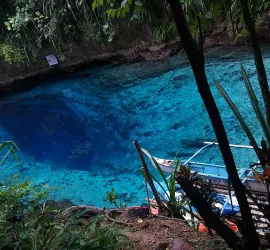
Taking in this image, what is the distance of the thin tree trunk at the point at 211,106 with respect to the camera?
103 cm

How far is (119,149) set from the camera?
638 cm

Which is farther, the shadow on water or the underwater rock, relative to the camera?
the shadow on water

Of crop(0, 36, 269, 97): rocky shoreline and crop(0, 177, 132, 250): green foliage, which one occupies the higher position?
crop(0, 36, 269, 97): rocky shoreline

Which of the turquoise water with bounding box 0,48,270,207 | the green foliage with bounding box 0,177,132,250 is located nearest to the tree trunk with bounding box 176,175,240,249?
the green foliage with bounding box 0,177,132,250

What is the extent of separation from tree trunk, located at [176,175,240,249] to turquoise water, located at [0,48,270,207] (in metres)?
3.62

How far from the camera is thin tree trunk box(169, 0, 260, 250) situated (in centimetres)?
103

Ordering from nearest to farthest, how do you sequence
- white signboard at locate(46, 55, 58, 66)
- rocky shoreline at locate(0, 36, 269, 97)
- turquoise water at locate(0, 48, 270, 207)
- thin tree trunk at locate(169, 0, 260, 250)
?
1. thin tree trunk at locate(169, 0, 260, 250)
2. turquoise water at locate(0, 48, 270, 207)
3. rocky shoreline at locate(0, 36, 269, 97)
4. white signboard at locate(46, 55, 58, 66)

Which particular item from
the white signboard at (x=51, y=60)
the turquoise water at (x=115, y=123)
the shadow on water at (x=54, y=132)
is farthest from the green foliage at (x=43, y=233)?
the white signboard at (x=51, y=60)

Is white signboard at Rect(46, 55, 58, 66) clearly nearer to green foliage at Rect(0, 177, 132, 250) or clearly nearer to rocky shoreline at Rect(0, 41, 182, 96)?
rocky shoreline at Rect(0, 41, 182, 96)

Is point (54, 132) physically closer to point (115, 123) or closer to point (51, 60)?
point (115, 123)

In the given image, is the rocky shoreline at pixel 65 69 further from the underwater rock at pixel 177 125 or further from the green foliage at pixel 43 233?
the green foliage at pixel 43 233

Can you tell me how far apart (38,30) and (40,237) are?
9556 millimetres

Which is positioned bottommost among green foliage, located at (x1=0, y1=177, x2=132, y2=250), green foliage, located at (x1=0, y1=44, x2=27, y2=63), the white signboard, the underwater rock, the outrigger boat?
the underwater rock

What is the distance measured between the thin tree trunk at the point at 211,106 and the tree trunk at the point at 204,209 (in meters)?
0.05
